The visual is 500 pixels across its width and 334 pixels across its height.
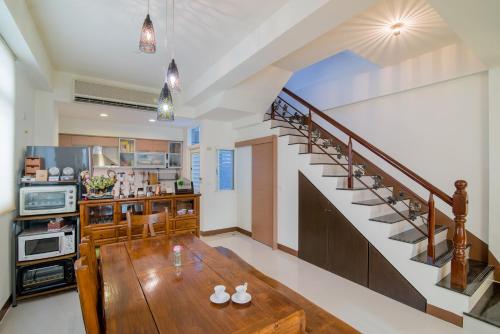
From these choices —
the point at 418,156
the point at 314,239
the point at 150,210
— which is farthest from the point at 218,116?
the point at 418,156

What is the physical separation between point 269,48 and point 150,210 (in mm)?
2662

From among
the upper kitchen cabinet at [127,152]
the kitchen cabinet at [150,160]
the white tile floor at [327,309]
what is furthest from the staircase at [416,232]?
the upper kitchen cabinet at [127,152]

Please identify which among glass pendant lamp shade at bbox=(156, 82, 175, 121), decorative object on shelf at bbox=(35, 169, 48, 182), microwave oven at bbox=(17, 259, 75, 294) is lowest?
microwave oven at bbox=(17, 259, 75, 294)

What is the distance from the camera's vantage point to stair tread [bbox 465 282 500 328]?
2099mm

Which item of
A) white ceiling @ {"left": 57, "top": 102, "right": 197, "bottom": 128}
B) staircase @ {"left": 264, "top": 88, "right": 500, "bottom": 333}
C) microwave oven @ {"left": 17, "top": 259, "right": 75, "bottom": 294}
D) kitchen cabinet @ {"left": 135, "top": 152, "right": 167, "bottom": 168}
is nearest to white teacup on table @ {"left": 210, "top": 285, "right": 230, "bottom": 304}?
staircase @ {"left": 264, "top": 88, "right": 500, "bottom": 333}

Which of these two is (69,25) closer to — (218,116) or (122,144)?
(218,116)

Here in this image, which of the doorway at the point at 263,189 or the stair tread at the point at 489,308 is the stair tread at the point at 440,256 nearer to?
the stair tread at the point at 489,308

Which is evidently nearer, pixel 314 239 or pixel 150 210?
pixel 150 210

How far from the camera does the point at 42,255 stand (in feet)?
8.77

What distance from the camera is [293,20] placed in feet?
7.06

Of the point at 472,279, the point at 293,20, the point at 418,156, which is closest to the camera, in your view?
the point at 293,20

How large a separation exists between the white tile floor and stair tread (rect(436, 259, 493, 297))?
34cm

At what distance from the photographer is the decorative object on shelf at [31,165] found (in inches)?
113

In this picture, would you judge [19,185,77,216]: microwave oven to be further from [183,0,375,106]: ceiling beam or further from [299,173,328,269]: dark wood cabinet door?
[299,173,328,269]: dark wood cabinet door
